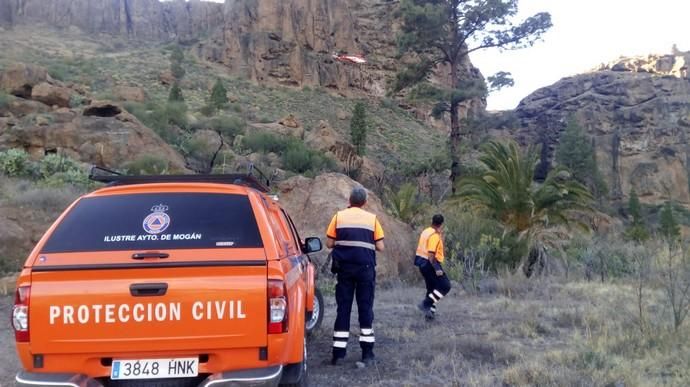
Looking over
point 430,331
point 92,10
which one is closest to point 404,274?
point 430,331

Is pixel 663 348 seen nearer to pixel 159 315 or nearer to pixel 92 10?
pixel 159 315

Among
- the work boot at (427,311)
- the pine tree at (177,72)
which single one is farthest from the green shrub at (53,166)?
the pine tree at (177,72)

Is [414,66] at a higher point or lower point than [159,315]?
higher

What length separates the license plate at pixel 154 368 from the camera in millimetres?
3930

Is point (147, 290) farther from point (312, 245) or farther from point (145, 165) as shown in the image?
point (145, 165)

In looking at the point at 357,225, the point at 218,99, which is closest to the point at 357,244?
the point at 357,225

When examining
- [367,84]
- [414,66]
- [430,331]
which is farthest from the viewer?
[367,84]

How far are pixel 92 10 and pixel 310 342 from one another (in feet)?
Result: 255

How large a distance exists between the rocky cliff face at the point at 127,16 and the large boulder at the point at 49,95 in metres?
48.0

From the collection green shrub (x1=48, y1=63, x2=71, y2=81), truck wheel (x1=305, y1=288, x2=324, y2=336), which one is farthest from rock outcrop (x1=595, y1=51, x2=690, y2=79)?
truck wheel (x1=305, y1=288, x2=324, y2=336)

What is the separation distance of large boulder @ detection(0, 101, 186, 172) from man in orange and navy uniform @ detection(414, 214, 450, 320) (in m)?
13.5

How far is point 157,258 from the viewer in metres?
4.02

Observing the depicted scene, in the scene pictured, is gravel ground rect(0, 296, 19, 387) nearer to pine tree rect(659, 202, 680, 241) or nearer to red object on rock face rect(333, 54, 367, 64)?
pine tree rect(659, 202, 680, 241)

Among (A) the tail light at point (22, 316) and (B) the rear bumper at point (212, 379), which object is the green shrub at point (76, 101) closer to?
(A) the tail light at point (22, 316)
